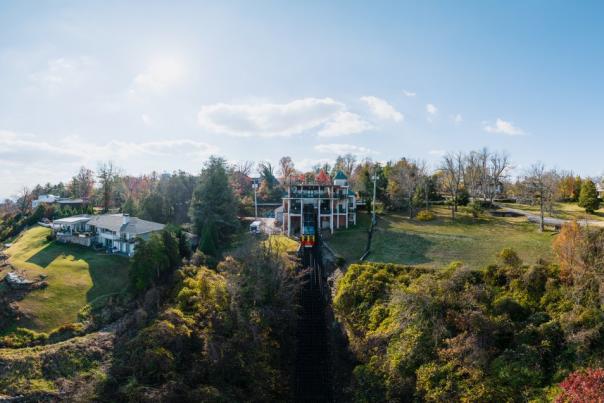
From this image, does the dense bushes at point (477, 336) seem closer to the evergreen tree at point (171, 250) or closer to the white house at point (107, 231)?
the evergreen tree at point (171, 250)

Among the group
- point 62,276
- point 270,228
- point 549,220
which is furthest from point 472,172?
point 62,276

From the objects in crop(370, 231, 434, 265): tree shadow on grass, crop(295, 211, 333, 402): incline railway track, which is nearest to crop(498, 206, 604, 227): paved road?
crop(370, 231, 434, 265): tree shadow on grass

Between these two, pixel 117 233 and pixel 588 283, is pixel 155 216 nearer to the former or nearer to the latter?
pixel 117 233

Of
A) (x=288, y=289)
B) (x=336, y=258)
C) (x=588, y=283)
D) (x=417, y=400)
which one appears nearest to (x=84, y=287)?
(x=288, y=289)

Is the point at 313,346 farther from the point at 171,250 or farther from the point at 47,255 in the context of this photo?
the point at 47,255

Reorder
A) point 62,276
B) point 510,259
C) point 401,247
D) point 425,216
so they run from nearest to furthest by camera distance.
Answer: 1. point 510,259
2. point 62,276
3. point 401,247
4. point 425,216

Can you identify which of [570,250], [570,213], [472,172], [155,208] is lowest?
[570,250]

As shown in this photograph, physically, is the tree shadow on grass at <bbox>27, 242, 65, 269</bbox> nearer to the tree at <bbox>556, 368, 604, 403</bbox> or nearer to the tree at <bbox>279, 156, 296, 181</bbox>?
the tree at <bbox>556, 368, 604, 403</bbox>
